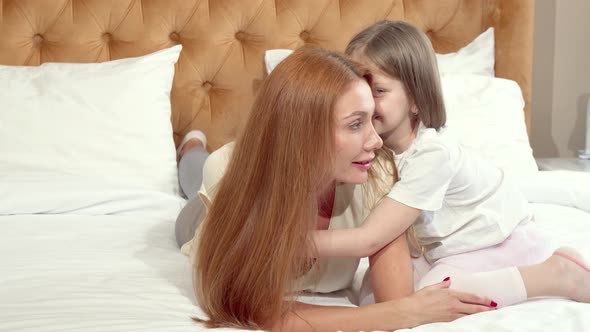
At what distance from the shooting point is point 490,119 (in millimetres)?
2418

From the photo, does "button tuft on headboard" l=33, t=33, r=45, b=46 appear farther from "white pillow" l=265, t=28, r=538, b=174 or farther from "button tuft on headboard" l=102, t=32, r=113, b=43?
"white pillow" l=265, t=28, r=538, b=174

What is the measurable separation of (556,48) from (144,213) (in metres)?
1.81

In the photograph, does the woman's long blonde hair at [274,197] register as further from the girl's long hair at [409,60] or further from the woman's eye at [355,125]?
the girl's long hair at [409,60]

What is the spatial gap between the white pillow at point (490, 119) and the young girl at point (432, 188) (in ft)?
2.18

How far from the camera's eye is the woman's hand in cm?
130

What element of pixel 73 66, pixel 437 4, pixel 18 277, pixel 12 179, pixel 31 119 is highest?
pixel 437 4

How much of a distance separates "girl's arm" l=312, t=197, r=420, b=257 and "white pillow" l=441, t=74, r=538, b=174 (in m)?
0.98

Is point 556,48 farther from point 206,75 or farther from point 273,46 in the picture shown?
point 206,75

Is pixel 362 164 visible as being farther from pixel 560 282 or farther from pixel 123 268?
pixel 123 268

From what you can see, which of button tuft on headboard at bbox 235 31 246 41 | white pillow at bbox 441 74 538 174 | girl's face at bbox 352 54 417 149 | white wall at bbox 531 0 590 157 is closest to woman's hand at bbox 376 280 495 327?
girl's face at bbox 352 54 417 149

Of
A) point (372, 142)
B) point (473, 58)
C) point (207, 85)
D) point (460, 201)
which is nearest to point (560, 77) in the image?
point (473, 58)

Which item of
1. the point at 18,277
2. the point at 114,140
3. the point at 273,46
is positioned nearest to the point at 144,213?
the point at 114,140

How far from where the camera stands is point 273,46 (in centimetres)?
263

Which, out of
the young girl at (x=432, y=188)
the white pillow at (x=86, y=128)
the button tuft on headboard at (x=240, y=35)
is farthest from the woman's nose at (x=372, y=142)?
the button tuft on headboard at (x=240, y=35)
